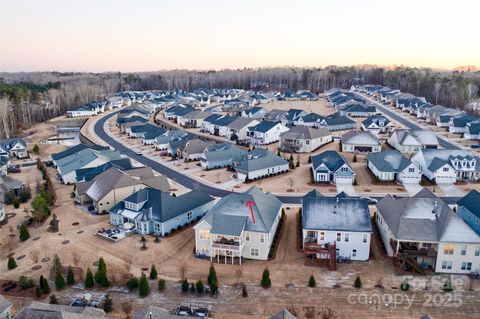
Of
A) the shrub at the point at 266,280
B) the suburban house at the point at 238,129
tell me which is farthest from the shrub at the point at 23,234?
the suburban house at the point at 238,129

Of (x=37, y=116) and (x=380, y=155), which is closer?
(x=380, y=155)

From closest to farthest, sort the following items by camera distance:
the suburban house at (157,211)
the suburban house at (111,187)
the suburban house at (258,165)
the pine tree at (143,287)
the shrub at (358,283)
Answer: the pine tree at (143,287) → the shrub at (358,283) → the suburban house at (157,211) → the suburban house at (111,187) → the suburban house at (258,165)

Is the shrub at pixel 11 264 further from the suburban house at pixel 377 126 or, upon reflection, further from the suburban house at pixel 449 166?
the suburban house at pixel 377 126

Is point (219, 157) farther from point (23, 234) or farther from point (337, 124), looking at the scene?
point (337, 124)

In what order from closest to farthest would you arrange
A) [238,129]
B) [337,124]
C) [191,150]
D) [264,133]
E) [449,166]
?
1. [449,166]
2. [191,150]
3. [264,133]
4. [238,129]
5. [337,124]

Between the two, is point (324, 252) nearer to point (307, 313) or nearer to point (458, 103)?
point (307, 313)

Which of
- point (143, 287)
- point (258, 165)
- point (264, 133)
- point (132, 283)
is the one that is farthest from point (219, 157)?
point (143, 287)

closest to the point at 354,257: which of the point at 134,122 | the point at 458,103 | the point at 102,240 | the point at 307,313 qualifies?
the point at 307,313
